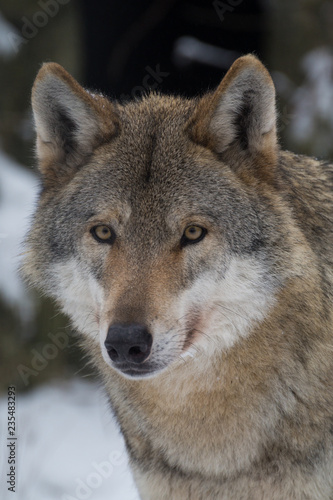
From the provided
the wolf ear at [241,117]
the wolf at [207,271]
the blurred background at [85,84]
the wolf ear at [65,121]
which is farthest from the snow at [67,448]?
the wolf ear at [241,117]

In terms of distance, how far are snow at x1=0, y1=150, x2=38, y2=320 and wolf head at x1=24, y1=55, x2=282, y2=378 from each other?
381cm

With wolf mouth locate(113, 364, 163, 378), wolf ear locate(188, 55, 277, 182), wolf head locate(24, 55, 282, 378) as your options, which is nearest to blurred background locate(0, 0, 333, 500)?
wolf head locate(24, 55, 282, 378)

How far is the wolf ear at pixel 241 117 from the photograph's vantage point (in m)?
3.43

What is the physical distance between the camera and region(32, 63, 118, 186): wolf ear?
369 centimetres

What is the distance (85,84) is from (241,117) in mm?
5691

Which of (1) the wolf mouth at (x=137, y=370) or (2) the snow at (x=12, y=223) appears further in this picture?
(2) the snow at (x=12, y=223)

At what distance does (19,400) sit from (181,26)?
18.4 ft

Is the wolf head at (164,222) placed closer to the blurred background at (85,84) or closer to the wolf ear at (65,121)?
the wolf ear at (65,121)

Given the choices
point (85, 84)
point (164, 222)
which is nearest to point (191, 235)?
point (164, 222)

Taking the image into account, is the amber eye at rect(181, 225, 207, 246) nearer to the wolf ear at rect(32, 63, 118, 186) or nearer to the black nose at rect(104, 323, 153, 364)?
the black nose at rect(104, 323, 153, 364)

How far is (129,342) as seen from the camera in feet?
10.1

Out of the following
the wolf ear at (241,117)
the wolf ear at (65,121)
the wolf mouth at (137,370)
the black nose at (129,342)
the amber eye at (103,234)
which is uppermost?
the wolf ear at (241,117)

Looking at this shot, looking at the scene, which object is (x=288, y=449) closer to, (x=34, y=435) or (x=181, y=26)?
(x=34, y=435)

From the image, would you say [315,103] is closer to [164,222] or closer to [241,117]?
[241,117]
